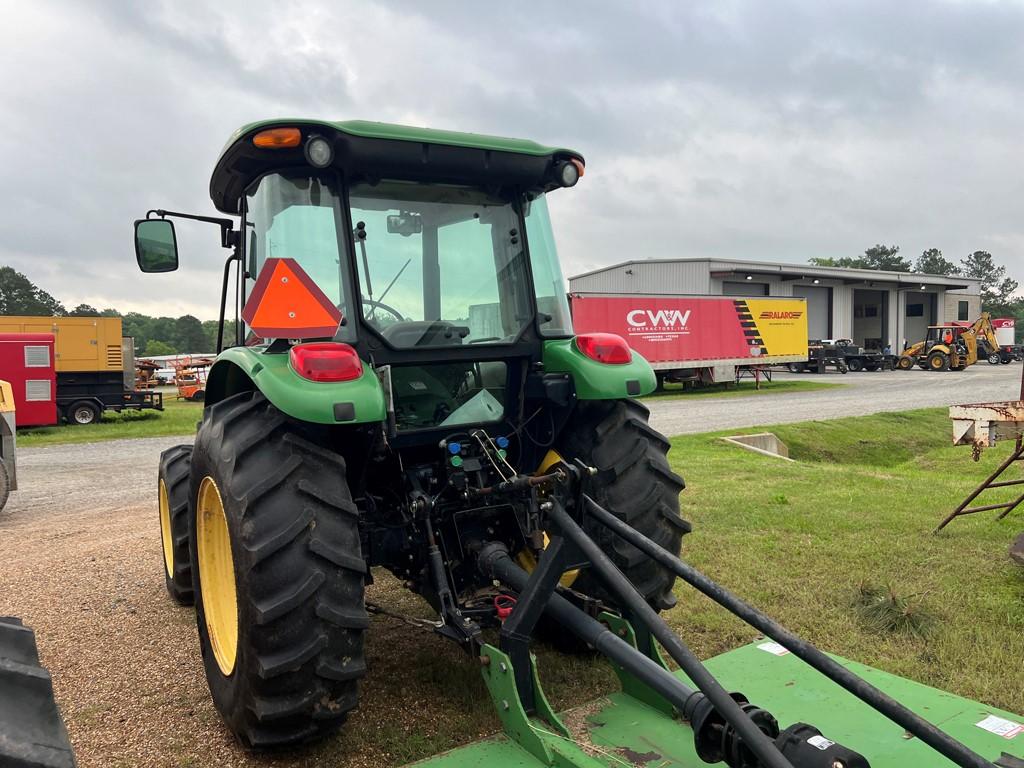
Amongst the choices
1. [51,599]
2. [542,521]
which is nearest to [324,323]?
[542,521]

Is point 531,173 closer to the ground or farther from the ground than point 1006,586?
farther from the ground

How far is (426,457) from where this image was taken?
336 cm

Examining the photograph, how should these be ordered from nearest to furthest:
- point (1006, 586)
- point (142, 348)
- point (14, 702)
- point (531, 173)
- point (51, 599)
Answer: point (14, 702) < point (531, 173) < point (1006, 586) < point (51, 599) < point (142, 348)

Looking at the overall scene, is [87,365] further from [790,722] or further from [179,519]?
[790,722]

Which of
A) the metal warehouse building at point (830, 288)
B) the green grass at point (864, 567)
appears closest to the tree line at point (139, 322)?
the metal warehouse building at point (830, 288)

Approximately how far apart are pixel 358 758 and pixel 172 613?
218 centimetres

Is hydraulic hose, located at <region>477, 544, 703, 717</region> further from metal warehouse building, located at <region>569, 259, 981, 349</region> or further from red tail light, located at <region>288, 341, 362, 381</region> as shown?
metal warehouse building, located at <region>569, 259, 981, 349</region>

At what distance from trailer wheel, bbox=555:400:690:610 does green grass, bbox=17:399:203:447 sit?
1250 cm

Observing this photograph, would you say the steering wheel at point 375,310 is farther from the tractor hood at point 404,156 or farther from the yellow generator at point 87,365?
the yellow generator at point 87,365

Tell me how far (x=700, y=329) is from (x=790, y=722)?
2036cm

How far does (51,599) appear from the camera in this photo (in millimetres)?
4707

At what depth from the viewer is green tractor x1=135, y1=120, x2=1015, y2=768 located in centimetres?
247

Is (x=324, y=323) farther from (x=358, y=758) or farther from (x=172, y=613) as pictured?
(x=172, y=613)

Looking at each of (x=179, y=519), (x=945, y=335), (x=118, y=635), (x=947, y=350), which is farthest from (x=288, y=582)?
(x=945, y=335)
